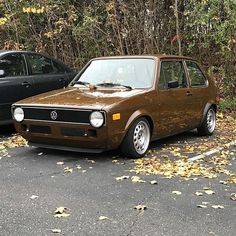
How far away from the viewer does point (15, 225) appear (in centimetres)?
445

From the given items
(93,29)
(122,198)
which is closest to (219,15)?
(93,29)

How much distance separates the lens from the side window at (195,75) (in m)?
8.84

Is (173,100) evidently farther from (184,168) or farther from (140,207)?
(140,207)

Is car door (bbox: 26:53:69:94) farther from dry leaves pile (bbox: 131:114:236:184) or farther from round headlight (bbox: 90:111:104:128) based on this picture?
round headlight (bbox: 90:111:104:128)

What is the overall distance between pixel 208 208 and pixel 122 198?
92cm

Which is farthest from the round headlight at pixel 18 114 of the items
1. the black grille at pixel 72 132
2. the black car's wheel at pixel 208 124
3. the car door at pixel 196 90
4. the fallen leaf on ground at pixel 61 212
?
the black car's wheel at pixel 208 124

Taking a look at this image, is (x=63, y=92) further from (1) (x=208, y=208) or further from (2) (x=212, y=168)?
(1) (x=208, y=208)

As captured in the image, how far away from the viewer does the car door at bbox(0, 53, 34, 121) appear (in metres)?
8.87

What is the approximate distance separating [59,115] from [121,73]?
57.2 inches

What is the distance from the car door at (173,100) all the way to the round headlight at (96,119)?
1.29m

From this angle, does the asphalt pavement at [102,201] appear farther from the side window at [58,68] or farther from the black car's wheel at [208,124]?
the side window at [58,68]

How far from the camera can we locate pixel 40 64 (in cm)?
1000

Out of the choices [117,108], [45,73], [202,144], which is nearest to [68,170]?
[117,108]

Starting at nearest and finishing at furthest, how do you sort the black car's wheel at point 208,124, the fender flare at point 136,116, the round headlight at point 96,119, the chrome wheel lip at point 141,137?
the round headlight at point 96,119 → the fender flare at point 136,116 → the chrome wheel lip at point 141,137 → the black car's wheel at point 208,124
